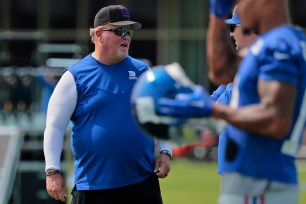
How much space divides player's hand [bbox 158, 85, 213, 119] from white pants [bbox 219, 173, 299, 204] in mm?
364

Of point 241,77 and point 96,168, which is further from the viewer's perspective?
point 96,168

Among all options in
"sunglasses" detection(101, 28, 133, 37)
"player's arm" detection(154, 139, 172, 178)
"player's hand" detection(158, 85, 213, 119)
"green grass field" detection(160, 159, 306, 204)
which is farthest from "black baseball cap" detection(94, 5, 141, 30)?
"green grass field" detection(160, 159, 306, 204)

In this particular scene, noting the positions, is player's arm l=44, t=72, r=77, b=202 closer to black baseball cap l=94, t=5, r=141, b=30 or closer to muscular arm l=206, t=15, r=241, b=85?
black baseball cap l=94, t=5, r=141, b=30

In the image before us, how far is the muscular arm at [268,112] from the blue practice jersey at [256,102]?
0.06 meters

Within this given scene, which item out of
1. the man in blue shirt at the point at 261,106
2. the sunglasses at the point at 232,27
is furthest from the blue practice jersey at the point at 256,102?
the sunglasses at the point at 232,27

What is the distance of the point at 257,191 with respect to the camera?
12.8ft

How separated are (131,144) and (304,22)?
21.4m

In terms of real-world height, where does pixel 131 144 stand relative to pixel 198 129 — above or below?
below

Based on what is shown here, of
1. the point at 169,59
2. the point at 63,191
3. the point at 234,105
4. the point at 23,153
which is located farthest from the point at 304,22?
the point at 234,105

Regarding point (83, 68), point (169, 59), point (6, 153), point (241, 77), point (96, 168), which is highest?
point (241, 77)

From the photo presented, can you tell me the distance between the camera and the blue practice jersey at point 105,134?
579 centimetres

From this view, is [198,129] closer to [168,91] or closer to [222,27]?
[168,91]

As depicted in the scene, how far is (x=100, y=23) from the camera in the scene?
618cm

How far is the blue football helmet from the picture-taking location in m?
3.86
